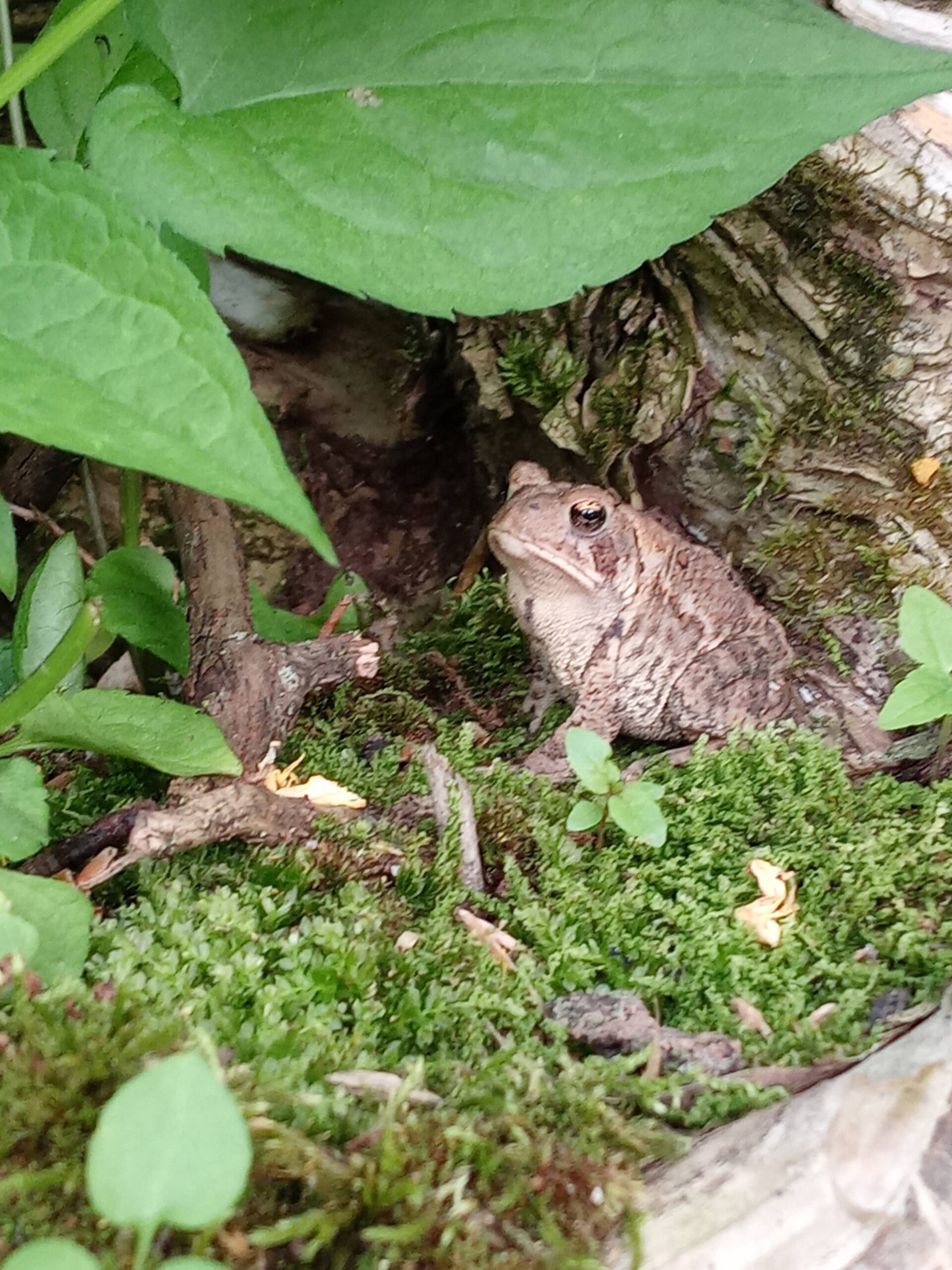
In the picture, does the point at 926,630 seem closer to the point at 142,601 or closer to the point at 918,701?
the point at 918,701

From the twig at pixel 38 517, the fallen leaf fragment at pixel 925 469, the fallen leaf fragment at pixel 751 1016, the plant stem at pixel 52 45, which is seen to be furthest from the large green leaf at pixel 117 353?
the fallen leaf fragment at pixel 925 469

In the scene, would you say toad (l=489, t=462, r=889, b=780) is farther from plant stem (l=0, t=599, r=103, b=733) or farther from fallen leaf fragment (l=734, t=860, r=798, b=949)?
plant stem (l=0, t=599, r=103, b=733)

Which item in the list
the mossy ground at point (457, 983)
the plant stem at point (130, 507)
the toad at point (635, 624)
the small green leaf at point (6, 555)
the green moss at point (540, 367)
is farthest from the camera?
the green moss at point (540, 367)

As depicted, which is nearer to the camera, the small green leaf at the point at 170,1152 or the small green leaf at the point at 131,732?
the small green leaf at the point at 170,1152

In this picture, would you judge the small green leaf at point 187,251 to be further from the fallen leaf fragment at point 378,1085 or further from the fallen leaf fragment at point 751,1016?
the fallen leaf fragment at point 751,1016

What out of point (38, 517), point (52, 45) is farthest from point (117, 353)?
point (38, 517)

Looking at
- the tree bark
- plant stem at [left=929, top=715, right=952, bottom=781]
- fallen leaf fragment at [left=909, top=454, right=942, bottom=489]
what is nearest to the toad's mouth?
the tree bark

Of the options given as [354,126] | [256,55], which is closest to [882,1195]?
[354,126]
